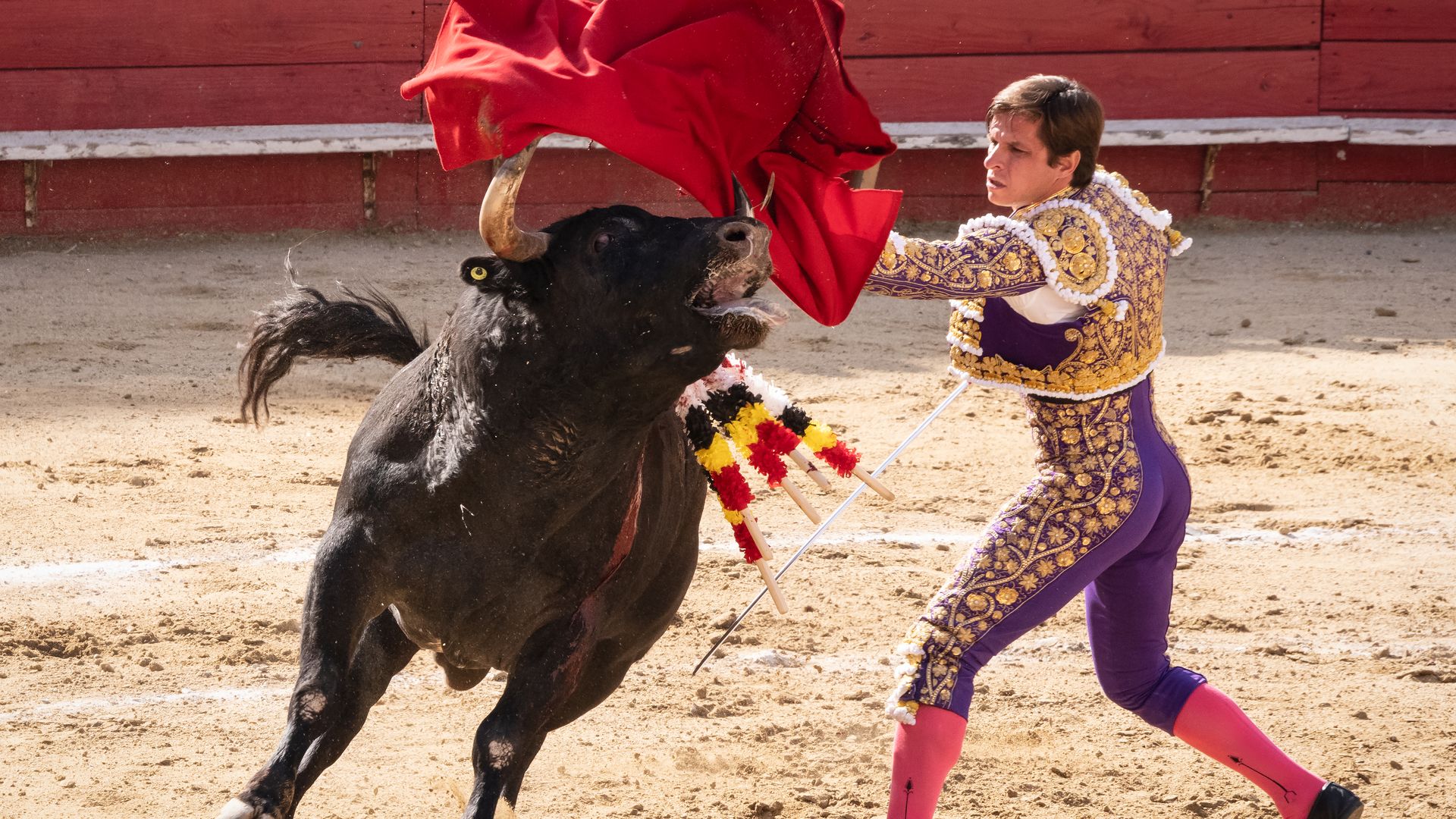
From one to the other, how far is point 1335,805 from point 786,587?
6.47 feet

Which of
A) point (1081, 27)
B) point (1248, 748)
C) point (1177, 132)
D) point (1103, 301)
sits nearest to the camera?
point (1103, 301)

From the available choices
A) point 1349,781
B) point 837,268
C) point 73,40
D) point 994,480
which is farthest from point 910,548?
point 73,40

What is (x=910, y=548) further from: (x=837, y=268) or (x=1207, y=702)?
(x=837, y=268)

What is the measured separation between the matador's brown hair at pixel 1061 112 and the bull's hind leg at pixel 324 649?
1310 mm

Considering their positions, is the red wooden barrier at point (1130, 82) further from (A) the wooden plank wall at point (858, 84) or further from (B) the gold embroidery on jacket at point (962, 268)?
(B) the gold embroidery on jacket at point (962, 268)

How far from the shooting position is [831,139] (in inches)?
107

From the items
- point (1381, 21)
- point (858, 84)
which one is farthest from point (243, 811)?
point (1381, 21)

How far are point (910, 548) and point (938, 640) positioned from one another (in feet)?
7.18

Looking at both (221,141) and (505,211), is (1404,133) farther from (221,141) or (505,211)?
(505,211)

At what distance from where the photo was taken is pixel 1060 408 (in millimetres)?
2814

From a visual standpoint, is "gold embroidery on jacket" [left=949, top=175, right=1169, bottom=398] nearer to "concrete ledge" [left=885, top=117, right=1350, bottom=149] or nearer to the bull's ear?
the bull's ear

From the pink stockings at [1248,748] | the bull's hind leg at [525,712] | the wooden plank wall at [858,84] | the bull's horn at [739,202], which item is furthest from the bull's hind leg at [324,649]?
the wooden plank wall at [858,84]

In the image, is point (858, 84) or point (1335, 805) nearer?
point (1335, 805)

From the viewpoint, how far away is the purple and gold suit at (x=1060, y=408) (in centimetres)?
265
